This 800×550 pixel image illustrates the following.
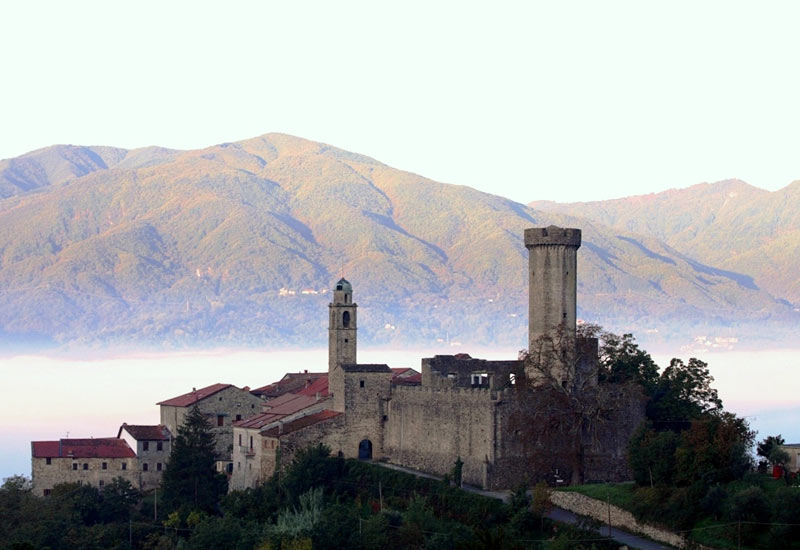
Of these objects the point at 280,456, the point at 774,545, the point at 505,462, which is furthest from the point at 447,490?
the point at 774,545

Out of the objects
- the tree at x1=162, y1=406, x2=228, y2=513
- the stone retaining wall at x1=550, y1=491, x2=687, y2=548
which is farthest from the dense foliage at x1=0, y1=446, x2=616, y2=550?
the stone retaining wall at x1=550, y1=491, x2=687, y2=548

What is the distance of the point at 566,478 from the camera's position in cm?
6956

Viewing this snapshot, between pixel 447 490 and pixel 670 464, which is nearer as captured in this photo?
pixel 670 464

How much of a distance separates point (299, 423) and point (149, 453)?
52.8 feet

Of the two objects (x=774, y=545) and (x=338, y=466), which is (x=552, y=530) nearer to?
(x=774, y=545)

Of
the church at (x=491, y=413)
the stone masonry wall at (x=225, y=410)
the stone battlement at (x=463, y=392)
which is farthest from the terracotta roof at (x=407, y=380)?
the stone masonry wall at (x=225, y=410)

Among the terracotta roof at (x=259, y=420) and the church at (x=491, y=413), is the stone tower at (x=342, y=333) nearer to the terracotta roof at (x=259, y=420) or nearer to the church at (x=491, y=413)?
the church at (x=491, y=413)

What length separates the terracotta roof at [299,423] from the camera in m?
77.8

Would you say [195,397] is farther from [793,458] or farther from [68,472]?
[793,458]

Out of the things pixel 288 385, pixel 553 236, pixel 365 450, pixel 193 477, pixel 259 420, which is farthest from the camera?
pixel 288 385

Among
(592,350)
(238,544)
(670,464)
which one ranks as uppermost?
(592,350)

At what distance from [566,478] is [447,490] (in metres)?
6.04

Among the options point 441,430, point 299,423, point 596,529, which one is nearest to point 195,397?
point 299,423

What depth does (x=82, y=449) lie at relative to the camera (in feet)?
294
